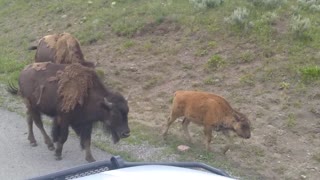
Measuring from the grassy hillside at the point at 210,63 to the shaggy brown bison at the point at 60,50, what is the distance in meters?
1.17

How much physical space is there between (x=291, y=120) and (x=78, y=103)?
2.87 metres

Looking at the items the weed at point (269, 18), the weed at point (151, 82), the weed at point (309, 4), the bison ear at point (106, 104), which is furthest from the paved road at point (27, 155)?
the weed at point (309, 4)

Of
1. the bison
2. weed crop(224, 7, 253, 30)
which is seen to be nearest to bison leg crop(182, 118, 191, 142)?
the bison

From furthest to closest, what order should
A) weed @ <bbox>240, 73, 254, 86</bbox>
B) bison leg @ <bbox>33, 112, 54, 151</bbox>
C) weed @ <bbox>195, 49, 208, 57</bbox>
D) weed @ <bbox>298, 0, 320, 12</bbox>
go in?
weed @ <bbox>298, 0, 320, 12</bbox> < weed @ <bbox>195, 49, 208, 57</bbox> < weed @ <bbox>240, 73, 254, 86</bbox> < bison leg @ <bbox>33, 112, 54, 151</bbox>

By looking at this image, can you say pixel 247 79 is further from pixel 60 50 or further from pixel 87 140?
pixel 87 140

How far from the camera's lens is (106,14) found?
564 inches

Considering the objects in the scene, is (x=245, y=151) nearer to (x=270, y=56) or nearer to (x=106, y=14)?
(x=270, y=56)

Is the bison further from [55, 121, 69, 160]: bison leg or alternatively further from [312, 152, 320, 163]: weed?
[55, 121, 69, 160]: bison leg

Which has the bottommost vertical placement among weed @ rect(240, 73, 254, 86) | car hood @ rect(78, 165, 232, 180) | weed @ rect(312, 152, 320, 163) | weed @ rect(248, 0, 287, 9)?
weed @ rect(240, 73, 254, 86)

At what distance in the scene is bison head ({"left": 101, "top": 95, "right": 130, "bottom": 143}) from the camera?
809 centimetres

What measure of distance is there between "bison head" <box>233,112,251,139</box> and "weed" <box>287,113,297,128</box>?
0.95 meters

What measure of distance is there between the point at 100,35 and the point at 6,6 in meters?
5.16

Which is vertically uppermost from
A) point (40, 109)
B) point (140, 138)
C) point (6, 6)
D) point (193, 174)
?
point (193, 174)

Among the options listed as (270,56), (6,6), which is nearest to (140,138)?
(270,56)
